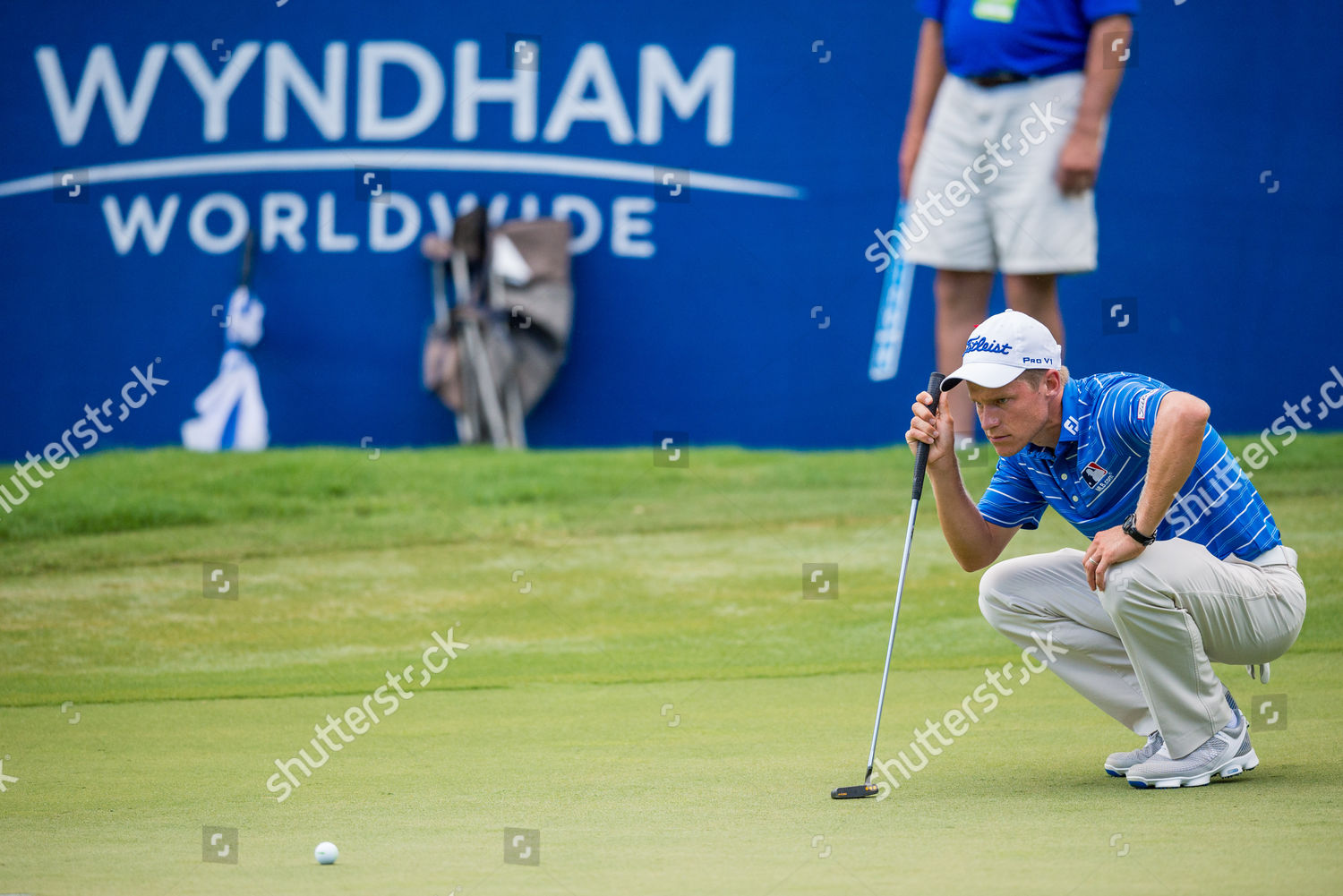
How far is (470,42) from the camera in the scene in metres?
9.83

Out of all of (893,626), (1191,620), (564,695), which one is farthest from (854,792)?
(564,695)

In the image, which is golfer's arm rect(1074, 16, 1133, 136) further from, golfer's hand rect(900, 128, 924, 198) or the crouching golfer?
the crouching golfer

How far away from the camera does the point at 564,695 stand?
5676 mm

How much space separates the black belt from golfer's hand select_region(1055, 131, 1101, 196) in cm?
44

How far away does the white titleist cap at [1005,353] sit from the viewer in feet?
12.2

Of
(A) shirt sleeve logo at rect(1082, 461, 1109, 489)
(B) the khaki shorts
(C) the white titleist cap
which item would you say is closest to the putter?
(C) the white titleist cap

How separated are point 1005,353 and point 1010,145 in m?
4.64

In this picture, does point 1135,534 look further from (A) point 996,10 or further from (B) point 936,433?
(A) point 996,10

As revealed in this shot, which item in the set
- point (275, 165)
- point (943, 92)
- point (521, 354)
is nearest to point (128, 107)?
point (275, 165)

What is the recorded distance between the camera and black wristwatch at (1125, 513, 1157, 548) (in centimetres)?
362

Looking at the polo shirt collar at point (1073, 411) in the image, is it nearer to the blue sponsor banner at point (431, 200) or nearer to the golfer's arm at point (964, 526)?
the golfer's arm at point (964, 526)

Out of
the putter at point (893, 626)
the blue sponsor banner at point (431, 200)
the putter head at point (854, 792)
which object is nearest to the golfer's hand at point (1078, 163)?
the blue sponsor banner at point (431, 200)

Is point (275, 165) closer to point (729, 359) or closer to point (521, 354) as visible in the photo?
point (521, 354)

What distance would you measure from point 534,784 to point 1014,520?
1466 mm
